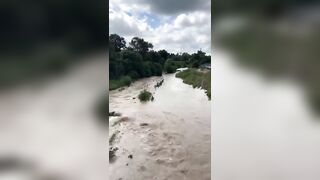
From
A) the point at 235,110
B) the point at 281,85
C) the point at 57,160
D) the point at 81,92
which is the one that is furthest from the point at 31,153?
the point at 281,85

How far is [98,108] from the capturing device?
3.16 feet

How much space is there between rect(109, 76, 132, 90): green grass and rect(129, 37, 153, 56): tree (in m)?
0.16

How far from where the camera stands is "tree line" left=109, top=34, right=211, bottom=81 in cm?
145

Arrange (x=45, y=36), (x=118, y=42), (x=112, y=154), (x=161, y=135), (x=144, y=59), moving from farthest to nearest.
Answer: (x=161, y=135), (x=144, y=59), (x=112, y=154), (x=118, y=42), (x=45, y=36)

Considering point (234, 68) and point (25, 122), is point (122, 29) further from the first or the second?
point (25, 122)

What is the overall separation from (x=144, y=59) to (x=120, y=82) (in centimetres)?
31

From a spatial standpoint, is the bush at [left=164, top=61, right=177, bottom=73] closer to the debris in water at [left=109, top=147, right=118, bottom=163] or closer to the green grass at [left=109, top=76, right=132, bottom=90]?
the green grass at [left=109, top=76, right=132, bottom=90]

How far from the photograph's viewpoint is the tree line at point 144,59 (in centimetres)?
145

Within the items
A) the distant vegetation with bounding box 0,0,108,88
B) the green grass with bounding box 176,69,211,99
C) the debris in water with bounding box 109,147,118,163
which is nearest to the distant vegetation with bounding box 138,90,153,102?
the green grass with bounding box 176,69,211,99

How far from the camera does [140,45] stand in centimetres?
169

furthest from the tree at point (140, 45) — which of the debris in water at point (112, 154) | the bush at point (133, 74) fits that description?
the debris in water at point (112, 154)

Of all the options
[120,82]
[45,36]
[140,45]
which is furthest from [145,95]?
[45,36]

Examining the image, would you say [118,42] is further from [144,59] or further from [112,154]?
[112,154]

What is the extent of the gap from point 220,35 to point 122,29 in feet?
1.51
